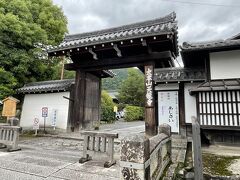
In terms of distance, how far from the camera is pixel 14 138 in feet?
23.6

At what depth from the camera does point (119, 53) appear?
391 inches

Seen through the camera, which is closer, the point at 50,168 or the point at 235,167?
the point at 235,167

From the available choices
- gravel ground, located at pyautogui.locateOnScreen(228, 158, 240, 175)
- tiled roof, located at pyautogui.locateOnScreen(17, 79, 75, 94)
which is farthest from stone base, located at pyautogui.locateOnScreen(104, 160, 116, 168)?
tiled roof, located at pyautogui.locateOnScreen(17, 79, 75, 94)

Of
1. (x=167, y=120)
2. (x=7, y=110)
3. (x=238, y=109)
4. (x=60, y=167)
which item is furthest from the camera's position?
(x=7, y=110)

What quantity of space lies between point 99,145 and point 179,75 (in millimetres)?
5211

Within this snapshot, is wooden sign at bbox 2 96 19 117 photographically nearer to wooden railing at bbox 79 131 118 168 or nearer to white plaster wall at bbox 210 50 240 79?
wooden railing at bbox 79 131 118 168

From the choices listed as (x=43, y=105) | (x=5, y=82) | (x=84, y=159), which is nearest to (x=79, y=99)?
(x=43, y=105)

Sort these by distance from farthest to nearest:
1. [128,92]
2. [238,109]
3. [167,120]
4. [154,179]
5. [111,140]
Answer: [128,92] < [167,120] < [238,109] < [111,140] < [154,179]

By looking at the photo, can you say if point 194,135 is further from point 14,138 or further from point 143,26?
point 143,26

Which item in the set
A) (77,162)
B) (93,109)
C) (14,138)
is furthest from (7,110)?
(77,162)

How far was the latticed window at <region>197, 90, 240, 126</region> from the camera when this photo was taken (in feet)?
22.6

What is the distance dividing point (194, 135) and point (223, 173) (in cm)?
164

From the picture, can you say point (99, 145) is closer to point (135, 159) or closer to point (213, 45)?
point (135, 159)

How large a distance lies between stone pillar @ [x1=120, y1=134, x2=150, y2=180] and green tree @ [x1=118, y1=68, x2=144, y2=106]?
3260 cm
